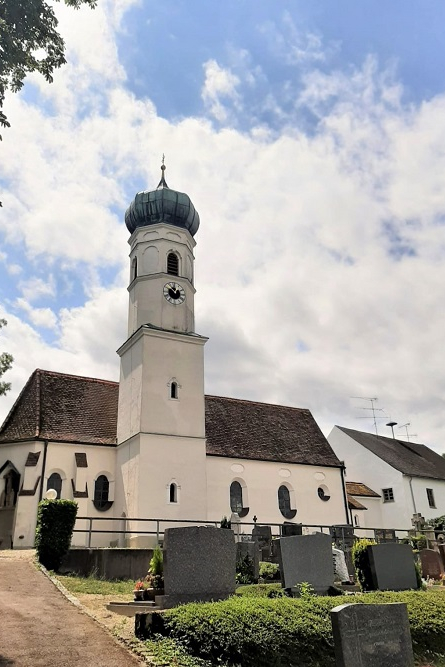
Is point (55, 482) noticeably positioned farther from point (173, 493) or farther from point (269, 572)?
point (269, 572)

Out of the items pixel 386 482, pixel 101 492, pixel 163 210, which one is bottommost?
pixel 101 492

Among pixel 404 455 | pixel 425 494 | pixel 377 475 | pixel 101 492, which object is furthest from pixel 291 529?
pixel 404 455

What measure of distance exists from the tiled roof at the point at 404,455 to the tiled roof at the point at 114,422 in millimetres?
6980

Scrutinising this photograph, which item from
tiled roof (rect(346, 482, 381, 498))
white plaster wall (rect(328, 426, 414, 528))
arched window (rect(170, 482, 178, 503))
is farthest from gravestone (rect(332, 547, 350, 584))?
white plaster wall (rect(328, 426, 414, 528))

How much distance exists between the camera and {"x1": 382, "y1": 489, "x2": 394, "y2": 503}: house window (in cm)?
3603

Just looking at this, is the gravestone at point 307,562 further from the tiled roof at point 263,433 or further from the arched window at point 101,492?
the tiled roof at point 263,433

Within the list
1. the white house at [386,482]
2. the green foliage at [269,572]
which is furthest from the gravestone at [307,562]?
the white house at [386,482]

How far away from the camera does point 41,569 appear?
1528 centimetres

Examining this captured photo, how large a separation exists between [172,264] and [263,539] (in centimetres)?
1516

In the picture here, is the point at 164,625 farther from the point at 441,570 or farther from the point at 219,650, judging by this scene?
the point at 441,570

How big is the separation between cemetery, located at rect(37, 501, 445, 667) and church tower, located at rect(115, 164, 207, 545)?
843cm

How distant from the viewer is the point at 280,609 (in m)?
8.98

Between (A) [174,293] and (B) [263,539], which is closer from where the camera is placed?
(B) [263,539]

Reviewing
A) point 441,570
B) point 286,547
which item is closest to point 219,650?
point 286,547
